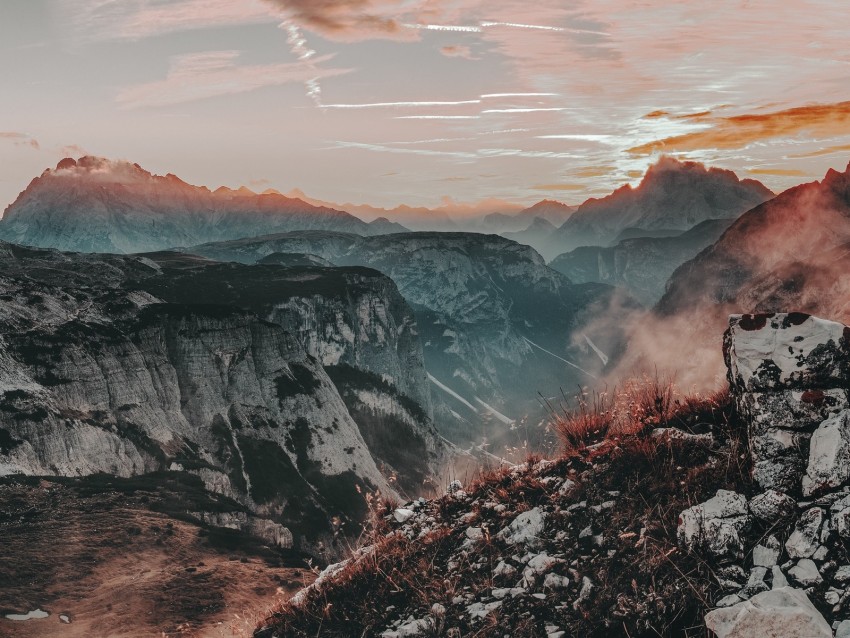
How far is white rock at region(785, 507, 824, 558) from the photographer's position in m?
6.48

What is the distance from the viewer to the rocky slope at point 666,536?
653 centimetres

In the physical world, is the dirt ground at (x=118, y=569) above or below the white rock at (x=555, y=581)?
below

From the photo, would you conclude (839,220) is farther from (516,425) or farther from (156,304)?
(516,425)

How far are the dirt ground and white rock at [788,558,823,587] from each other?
1360cm

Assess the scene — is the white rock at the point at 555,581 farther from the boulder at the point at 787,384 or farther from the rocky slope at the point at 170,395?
the rocky slope at the point at 170,395

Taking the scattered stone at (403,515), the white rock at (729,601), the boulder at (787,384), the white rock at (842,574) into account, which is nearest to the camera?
the white rock at (842,574)

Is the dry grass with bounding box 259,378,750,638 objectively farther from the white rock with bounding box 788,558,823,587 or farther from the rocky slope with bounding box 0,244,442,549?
the rocky slope with bounding box 0,244,442,549

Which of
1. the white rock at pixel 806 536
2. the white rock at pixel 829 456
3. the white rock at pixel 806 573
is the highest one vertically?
the white rock at pixel 829 456

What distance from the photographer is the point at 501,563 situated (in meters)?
8.55

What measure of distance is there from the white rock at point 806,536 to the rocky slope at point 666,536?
1 cm

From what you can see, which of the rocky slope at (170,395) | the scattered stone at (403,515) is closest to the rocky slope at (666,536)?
the scattered stone at (403,515)

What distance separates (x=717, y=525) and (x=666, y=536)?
639mm

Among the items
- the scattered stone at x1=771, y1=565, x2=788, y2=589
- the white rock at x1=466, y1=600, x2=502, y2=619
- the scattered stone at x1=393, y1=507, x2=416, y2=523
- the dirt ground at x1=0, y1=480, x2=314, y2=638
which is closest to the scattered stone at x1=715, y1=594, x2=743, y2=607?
the scattered stone at x1=771, y1=565, x2=788, y2=589

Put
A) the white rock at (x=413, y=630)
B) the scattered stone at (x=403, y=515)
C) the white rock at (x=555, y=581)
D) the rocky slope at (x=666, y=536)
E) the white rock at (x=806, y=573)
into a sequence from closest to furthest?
the white rock at (x=806, y=573) < the rocky slope at (x=666, y=536) < the white rock at (x=555, y=581) < the white rock at (x=413, y=630) < the scattered stone at (x=403, y=515)
